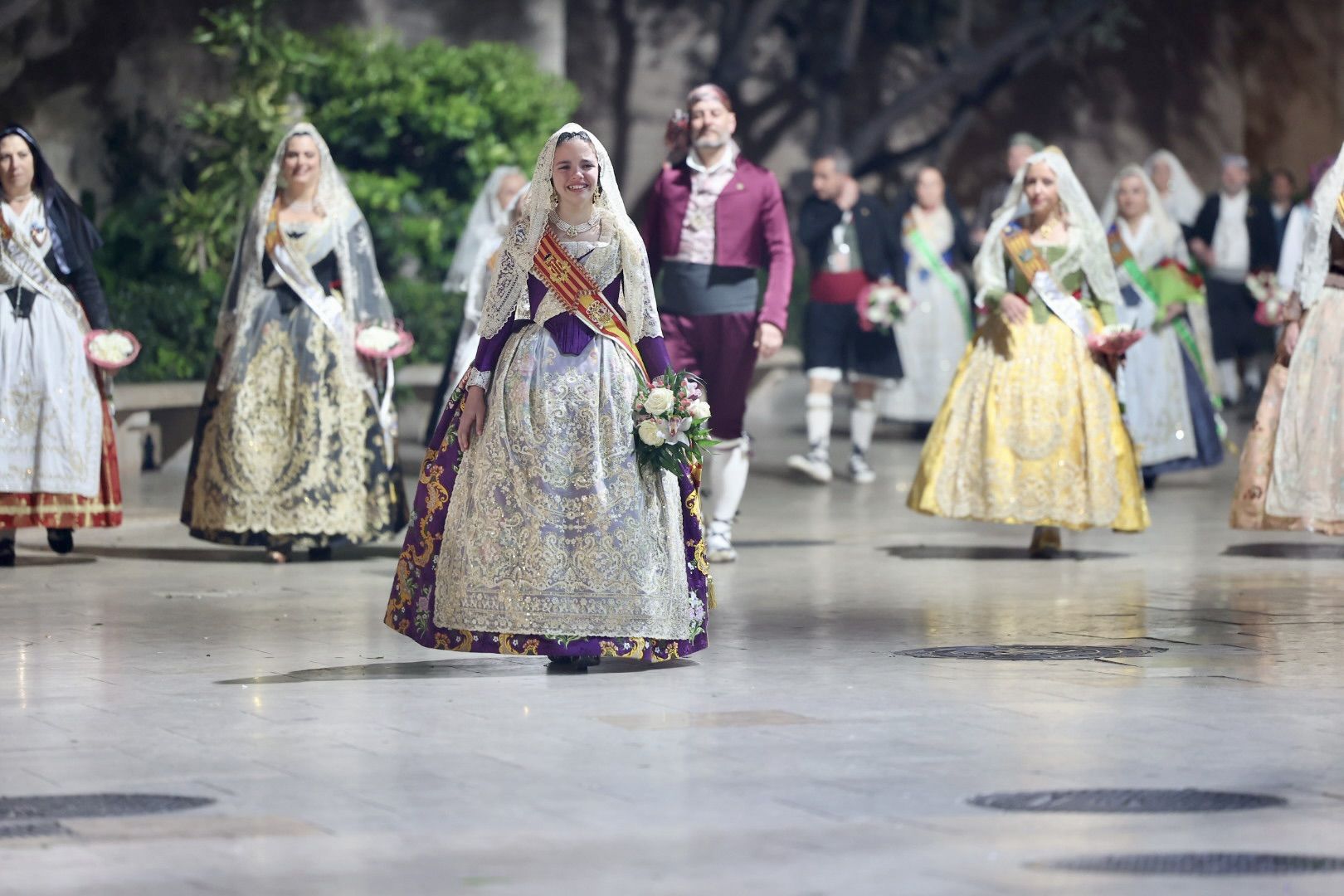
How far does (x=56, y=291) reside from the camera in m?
11.8

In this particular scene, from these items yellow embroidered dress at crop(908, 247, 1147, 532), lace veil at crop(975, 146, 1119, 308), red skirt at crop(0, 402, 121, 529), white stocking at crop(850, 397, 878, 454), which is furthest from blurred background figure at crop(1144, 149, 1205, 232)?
red skirt at crop(0, 402, 121, 529)

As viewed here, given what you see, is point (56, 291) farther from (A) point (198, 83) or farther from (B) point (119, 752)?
(A) point (198, 83)

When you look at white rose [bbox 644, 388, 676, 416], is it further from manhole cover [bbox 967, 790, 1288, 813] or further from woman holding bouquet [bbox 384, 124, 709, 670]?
manhole cover [bbox 967, 790, 1288, 813]

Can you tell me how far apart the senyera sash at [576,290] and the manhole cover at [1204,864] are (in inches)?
127

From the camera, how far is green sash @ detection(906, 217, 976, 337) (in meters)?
19.3

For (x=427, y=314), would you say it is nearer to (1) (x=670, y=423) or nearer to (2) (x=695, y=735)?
(1) (x=670, y=423)

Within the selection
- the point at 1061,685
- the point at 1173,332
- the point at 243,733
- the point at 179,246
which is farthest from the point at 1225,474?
the point at 243,733

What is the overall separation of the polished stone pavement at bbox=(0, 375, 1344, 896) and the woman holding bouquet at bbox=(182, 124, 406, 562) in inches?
12.6

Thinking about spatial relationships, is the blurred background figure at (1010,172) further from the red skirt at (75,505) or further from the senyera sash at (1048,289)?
the red skirt at (75,505)

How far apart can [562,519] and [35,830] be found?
261 centimetres

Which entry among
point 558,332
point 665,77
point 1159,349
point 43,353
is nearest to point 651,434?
point 558,332

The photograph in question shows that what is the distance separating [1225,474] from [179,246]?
7130 millimetres

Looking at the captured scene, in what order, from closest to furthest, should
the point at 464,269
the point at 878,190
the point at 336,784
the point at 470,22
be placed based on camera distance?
the point at 336,784 < the point at 464,269 < the point at 470,22 < the point at 878,190

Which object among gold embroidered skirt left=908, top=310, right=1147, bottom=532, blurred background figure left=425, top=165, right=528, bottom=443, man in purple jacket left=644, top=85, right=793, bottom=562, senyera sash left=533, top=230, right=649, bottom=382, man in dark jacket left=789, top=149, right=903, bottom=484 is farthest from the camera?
man in dark jacket left=789, top=149, right=903, bottom=484
